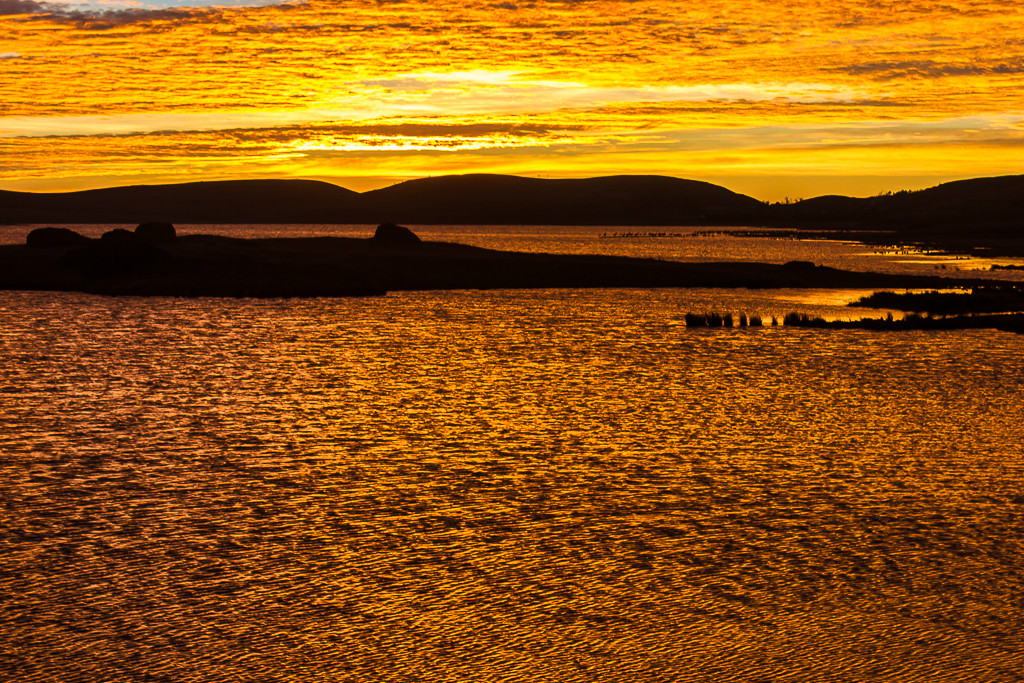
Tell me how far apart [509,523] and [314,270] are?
64904 millimetres

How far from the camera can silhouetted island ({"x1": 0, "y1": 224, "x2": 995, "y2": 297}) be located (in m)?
73.9

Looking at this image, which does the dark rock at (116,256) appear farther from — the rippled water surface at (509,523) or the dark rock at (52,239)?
the rippled water surface at (509,523)

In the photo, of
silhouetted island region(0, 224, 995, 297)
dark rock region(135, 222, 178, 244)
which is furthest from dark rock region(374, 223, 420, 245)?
dark rock region(135, 222, 178, 244)

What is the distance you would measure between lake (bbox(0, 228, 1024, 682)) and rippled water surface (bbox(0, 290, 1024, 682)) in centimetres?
7

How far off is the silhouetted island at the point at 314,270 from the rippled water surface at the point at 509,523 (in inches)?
1514

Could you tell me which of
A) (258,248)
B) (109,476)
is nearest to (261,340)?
(109,476)

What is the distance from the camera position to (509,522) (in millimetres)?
17516

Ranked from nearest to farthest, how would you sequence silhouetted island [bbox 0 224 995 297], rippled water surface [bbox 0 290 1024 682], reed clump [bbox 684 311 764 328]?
rippled water surface [bbox 0 290 1024 682] → reed clump [bbox 684 311 764 328] → silhouetted island [bbox 0 224 995 297]

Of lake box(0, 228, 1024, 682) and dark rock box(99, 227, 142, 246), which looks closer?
lake box(0, 228, 1024, 682)

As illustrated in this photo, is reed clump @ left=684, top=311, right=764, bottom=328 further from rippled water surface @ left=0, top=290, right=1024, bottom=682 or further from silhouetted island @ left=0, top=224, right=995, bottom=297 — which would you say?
silhouetted island @ left=0, top=224, right=995, bottom=297

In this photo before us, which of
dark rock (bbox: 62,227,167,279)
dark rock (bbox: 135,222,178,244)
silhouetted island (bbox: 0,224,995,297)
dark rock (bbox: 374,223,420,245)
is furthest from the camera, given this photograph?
dark rock (bbox: 374,223,420,245)

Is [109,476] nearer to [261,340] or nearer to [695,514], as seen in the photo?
[695,514]

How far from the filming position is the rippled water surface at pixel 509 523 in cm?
1206

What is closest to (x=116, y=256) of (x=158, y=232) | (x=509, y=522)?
(x=158, y=232)
